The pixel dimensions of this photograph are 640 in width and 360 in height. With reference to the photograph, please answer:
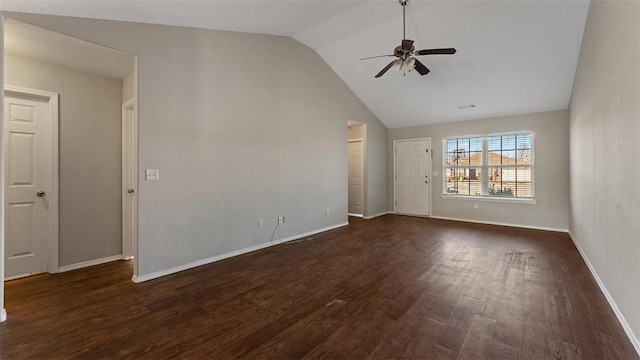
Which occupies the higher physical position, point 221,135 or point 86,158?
point 221,135

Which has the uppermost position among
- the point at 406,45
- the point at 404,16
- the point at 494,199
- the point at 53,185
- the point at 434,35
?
the point at 404,16

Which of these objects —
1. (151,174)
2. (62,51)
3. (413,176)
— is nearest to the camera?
(62,51)

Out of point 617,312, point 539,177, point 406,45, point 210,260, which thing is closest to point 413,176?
point 539,177

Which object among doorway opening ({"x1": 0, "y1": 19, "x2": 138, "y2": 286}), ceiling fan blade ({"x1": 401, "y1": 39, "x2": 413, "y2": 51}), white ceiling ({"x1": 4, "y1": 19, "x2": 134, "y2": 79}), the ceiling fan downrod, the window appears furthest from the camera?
the window

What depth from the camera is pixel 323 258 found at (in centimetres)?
346

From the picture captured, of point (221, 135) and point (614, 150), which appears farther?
point (221, 135)

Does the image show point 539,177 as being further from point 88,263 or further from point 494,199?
point 88,263

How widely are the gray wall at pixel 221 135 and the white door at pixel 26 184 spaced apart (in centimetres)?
123

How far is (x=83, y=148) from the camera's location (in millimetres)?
3191

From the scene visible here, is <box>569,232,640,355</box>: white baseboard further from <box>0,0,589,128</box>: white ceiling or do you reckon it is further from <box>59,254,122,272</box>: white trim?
<box>59,254,122,272</box>: white trim

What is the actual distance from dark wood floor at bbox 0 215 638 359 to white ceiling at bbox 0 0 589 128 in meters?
2.52

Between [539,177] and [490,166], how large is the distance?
0.90 m

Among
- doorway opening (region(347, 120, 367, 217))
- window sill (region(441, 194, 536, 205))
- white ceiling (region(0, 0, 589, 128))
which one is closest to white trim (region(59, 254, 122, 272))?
white ceiling (region(0, 0, 589, 128))

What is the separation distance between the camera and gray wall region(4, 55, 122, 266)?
3.02 metres
